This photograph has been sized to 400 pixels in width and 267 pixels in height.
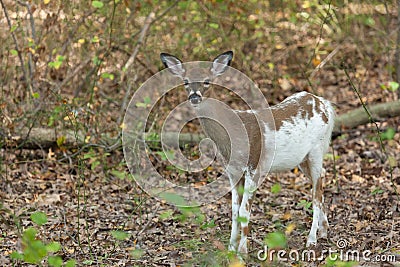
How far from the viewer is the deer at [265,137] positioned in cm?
605

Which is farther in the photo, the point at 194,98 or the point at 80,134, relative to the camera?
the point at 80,134

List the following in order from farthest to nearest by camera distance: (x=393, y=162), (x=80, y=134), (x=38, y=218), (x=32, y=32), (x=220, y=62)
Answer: (x=32, y=32) < (x=80, y=134) < (x=393, y=162) < (x=220, y=62) < (x=38, y=218)

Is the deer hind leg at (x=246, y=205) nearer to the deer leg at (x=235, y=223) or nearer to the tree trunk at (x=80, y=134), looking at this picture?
the deer leg at (x=235, y=223)

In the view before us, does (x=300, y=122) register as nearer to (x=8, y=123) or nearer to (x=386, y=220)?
(x=386, y=220)

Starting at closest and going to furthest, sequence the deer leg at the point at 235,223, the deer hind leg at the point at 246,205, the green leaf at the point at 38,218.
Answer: the green leaf at the point at 38,218 → the deer hind leg at the point at 246,205 → the deer leg at the point at 235,223

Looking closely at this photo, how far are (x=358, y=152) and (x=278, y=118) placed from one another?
3.54 metres

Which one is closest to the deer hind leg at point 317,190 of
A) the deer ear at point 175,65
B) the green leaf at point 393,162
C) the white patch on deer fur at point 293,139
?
the white patch on deer fur at point 293,139

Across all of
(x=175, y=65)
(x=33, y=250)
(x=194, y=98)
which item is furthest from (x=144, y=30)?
(x=33, y=250)

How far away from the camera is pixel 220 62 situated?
632 cm

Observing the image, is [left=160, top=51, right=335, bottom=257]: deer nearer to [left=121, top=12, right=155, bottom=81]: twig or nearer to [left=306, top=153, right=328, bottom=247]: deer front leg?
[left=306, top=153, right=328, bottom=247]: deer front leg

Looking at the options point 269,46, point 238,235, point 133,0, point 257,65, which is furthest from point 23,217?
point 269,46

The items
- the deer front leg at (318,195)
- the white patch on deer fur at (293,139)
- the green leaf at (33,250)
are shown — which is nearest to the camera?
the green leaf at (33,250)

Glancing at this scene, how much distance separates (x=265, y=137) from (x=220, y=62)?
0.84 metres

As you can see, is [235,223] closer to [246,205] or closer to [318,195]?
[246,205]
